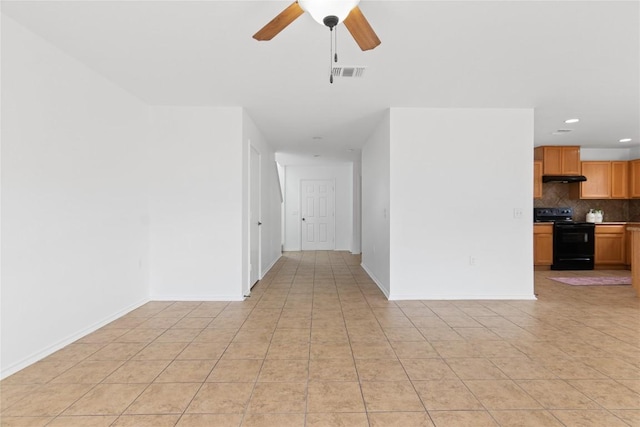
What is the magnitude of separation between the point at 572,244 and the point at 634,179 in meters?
1.94

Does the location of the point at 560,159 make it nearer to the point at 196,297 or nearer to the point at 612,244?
the point at 612,244

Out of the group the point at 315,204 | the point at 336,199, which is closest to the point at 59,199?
the point at 315,204

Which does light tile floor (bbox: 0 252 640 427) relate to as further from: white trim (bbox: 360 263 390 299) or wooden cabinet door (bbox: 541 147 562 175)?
wooden cabinet door (bbox: 541 147 562 175)

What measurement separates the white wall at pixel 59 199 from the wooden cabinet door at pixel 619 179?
8467mm

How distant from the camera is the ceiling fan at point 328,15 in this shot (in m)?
1.78

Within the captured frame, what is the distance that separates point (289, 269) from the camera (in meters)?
6.46

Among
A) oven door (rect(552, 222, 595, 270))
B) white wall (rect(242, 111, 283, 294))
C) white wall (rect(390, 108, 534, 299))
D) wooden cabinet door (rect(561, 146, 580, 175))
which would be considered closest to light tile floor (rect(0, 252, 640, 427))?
white wall (rect(390, 108, 534, 299))

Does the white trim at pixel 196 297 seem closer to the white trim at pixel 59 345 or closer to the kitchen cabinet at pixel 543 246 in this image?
the white trim at pixel 59 345

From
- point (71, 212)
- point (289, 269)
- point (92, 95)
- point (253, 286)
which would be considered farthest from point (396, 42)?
point (289, 269)

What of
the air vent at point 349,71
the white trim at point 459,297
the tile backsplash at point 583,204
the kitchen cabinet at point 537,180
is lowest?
the white trim at point 459,297

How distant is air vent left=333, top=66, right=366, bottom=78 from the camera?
307cm

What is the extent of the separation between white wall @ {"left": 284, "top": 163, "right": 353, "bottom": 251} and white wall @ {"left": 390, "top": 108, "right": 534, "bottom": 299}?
5160mm

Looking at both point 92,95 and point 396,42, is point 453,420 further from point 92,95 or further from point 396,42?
point 92,95

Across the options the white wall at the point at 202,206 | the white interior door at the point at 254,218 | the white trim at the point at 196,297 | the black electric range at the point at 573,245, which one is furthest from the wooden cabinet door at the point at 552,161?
the white trim at the point at 196,297
